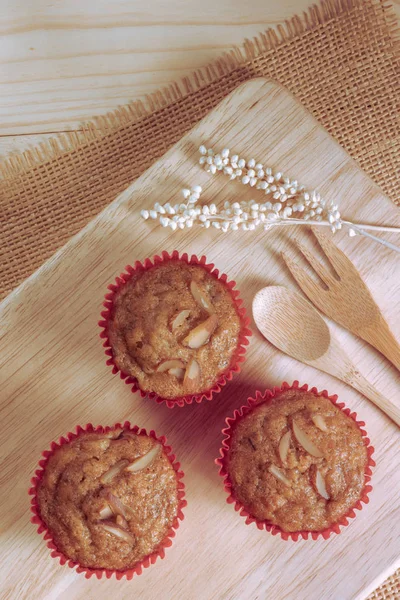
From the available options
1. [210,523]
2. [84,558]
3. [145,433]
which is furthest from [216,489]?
[84,558]

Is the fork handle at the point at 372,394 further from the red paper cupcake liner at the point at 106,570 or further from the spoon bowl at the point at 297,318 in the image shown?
the red paper cupcake liner at the point at 106,570

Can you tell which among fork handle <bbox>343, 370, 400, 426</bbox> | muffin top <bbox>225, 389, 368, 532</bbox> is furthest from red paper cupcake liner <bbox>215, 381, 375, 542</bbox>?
fork handle <bbox>343, 370, 400, 426</bbox>

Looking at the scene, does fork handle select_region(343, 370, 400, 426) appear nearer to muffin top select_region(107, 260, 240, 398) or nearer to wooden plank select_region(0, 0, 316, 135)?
muffin top select_region(107, 260, 240, 398)

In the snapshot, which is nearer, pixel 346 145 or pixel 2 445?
pixel 2 445

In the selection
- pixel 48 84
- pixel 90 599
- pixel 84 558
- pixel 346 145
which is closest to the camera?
pixel 84 558

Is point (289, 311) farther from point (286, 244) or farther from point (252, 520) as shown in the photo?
point (252, 520)
